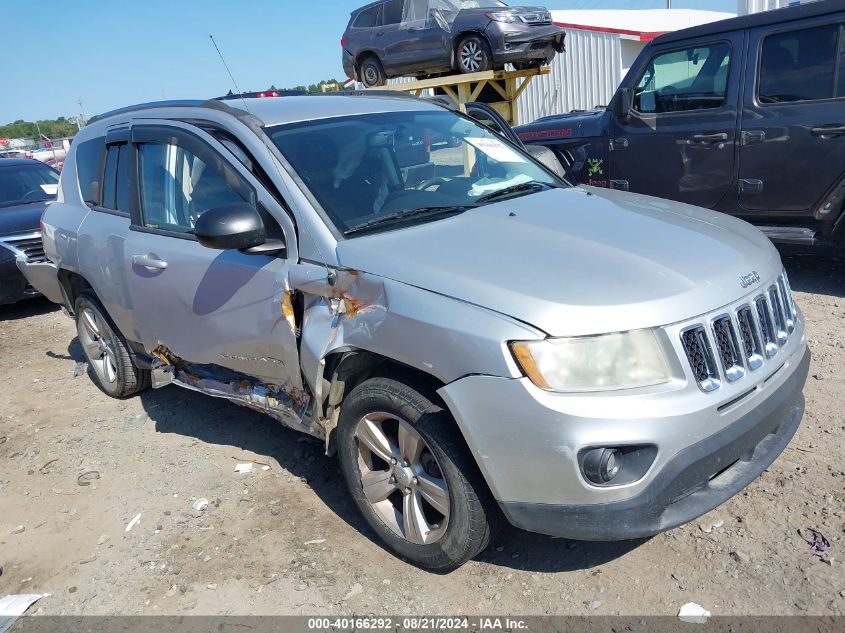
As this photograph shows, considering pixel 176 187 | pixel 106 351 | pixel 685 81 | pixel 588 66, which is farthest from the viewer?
pixel 588 66

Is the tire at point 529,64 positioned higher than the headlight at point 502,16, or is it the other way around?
the headlight at point 502,16

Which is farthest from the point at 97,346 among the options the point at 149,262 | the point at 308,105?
the point at 308,105

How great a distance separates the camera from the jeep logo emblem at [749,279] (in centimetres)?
274

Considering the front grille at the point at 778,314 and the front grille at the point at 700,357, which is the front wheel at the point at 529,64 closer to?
the front grille at the point at 778,314

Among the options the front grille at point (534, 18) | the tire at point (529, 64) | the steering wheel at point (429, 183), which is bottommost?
the steering wheel at point (429, 183)

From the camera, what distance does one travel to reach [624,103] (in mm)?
6570

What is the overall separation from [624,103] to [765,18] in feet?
4.21

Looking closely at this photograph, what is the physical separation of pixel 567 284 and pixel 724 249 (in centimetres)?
83

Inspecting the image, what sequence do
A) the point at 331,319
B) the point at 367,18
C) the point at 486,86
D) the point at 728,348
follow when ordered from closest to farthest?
the point at 728,348, the point at 331,319, the point at 486,86, the point at 367,18

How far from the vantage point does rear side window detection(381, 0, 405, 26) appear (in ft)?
40.1

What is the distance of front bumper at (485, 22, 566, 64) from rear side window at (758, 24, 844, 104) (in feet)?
18.6

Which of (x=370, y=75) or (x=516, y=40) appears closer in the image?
(x=516, y=40)

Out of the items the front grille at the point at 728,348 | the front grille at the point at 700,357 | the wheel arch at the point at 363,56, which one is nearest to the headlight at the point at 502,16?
the wheel arch at the point at 363,56

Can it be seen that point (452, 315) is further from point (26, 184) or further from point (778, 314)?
point (26, 184)
